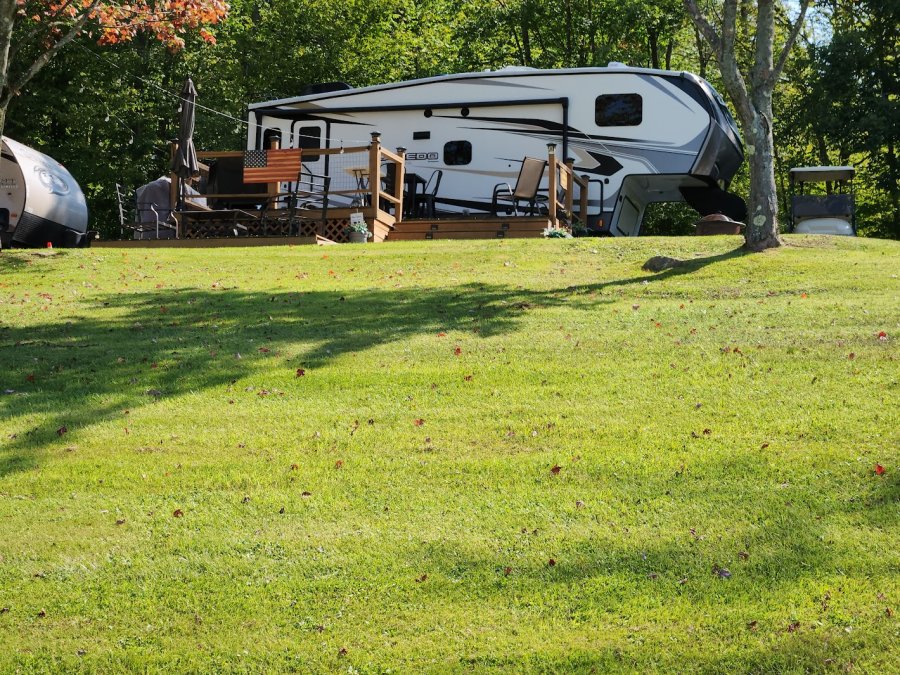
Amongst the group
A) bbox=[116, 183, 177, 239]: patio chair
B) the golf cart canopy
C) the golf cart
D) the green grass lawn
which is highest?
the golf cart canopy

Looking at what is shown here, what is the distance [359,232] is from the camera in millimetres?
18047

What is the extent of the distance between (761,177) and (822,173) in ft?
29.5

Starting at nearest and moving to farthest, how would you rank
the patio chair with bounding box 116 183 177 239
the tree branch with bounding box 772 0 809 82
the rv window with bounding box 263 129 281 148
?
the tree branch with bounding box 772 0 809 82 → the patio chair with bounding box 116 183 177 239 → the rv window with bounding box 263 129 281 148

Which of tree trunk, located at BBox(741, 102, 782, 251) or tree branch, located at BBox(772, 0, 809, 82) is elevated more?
tree branch, located at BBox(772, 0, 809, 82)

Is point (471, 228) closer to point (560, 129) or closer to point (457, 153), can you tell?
point (457, 153)

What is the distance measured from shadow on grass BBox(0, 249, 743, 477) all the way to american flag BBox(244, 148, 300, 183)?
726 centimetres

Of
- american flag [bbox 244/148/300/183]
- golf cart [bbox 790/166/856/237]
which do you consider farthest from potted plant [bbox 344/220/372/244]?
golf cart [bbox 790/166/856/237]

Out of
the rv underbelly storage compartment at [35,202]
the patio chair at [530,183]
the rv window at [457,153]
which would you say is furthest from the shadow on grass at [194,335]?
the rv window at [457,153]

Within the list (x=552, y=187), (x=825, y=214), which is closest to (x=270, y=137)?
(x=552, y=187)

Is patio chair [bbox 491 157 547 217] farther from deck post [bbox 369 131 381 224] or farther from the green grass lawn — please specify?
the green grass lawn

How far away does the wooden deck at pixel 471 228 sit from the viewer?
60.7ft

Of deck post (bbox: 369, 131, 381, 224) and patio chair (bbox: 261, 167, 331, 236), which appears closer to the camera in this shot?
deck post (bbox: 369, 131, 381, 224)

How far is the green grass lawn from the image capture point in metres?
4.30

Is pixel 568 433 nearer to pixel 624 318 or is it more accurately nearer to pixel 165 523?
pixel 165 523
